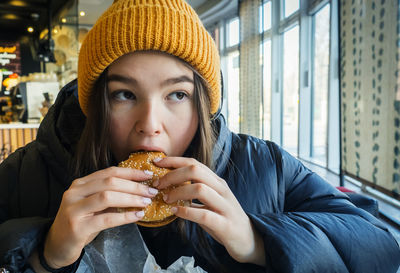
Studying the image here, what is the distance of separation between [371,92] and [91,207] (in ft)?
10.7

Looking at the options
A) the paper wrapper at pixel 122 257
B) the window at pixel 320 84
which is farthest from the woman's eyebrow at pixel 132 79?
the window at pixel 320 84

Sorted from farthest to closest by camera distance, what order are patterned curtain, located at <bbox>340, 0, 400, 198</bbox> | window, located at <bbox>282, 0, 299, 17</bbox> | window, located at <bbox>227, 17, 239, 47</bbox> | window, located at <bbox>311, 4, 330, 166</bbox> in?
window, located at <bbox>227, 17, 239, 47</bbox> → window, located at <bbox>282, 0, 299, 17</bbox> → window, located at <bbox>311, 4, 330, 166</bbox> → patterned curtain, located at <bbox>340, 0, 400, 198</bbox>

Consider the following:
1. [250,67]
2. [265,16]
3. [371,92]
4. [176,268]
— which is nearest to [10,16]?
[250,67]

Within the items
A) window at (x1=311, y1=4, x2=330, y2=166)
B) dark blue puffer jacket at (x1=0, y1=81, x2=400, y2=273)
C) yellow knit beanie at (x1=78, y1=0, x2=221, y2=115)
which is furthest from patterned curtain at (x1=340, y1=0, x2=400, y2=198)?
yellow knit beanie at (x1=78, y1=0, x2=221, y2=115)

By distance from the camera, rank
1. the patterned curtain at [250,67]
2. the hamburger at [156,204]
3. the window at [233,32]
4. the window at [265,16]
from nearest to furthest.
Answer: the hamburger at [156,204], the window at [265,16], the patterned curtain at [250,67], the window at [233,32]

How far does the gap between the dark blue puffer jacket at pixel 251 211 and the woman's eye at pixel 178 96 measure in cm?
23

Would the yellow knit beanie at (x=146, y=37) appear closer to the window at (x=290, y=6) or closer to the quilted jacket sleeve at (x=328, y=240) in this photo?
the quilted jacket sleeve at (x=328, y=240)

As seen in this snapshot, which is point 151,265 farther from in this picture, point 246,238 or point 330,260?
point 330,260

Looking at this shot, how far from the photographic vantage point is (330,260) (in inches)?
30.5

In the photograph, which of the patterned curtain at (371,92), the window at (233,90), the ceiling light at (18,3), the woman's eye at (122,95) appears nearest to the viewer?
the woman's eye at (122,95)

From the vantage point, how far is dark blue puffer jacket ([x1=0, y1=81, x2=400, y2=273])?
0.76 meters

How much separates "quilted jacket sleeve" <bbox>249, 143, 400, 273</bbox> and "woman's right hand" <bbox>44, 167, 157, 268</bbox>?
319 mm

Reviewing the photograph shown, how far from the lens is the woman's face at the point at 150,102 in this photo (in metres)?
0.87

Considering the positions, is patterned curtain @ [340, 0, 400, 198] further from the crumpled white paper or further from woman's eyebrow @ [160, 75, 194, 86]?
the crumpled white paper
